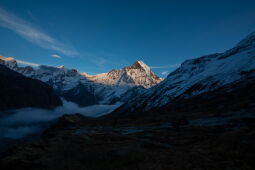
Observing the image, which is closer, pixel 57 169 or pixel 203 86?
pixel 57 169

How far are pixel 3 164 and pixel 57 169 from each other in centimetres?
1108

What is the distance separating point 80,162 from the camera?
26.8 metres

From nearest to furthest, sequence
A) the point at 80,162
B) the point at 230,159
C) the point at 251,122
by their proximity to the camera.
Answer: the point at 230,159 < the point at 80,162 < the point at 251,122

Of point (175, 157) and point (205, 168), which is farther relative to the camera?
point (175, 157)

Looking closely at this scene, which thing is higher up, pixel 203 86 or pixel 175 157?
pixel 203 86

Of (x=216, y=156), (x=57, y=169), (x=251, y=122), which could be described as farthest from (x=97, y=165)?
(x=251, y=122)

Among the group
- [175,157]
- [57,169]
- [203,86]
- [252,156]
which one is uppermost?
[203,86]

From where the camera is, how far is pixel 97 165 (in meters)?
24.5

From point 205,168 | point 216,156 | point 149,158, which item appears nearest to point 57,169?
point 149,158

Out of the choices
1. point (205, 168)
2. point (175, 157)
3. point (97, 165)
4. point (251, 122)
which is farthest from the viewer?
point (251, 122)

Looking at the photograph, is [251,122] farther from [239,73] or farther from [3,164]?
[239,73]

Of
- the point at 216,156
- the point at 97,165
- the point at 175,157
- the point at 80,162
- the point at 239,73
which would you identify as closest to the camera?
the point at 216,156

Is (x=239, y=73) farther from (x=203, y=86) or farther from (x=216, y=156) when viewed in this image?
(x=216, y=156)

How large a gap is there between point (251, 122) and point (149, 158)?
35368 millimetres
